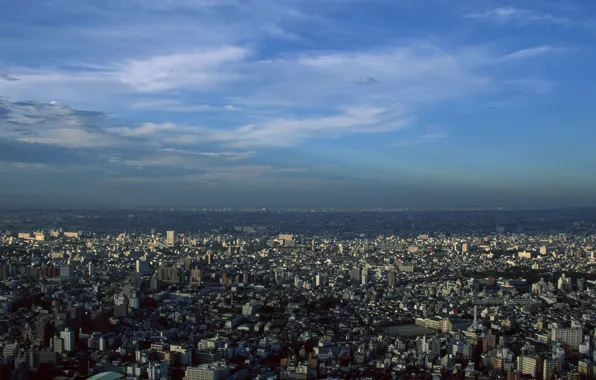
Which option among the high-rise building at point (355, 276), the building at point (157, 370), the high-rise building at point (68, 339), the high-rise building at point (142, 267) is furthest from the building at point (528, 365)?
the high-rise building at point (142, 267)

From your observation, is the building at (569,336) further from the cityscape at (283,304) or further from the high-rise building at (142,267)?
the high-rise building at (142,267)

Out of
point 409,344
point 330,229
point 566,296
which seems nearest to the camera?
point 409,344

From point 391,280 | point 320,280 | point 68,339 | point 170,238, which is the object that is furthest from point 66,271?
point 170,238

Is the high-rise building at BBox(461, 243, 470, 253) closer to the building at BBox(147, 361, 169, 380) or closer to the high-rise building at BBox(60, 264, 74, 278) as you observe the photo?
the high-rise building at BBox(60, 264, 74, 278)

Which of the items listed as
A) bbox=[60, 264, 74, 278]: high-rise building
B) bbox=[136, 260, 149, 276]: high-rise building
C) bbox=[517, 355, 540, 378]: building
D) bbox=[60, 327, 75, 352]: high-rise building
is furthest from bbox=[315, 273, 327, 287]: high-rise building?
bbox=[517, 355, 540, 378]: building

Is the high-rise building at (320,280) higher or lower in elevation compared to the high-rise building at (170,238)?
lower

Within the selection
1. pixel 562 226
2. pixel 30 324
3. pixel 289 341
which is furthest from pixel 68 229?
pixel 562 226

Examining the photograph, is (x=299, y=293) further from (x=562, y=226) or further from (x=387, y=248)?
(x=562, y=226)
